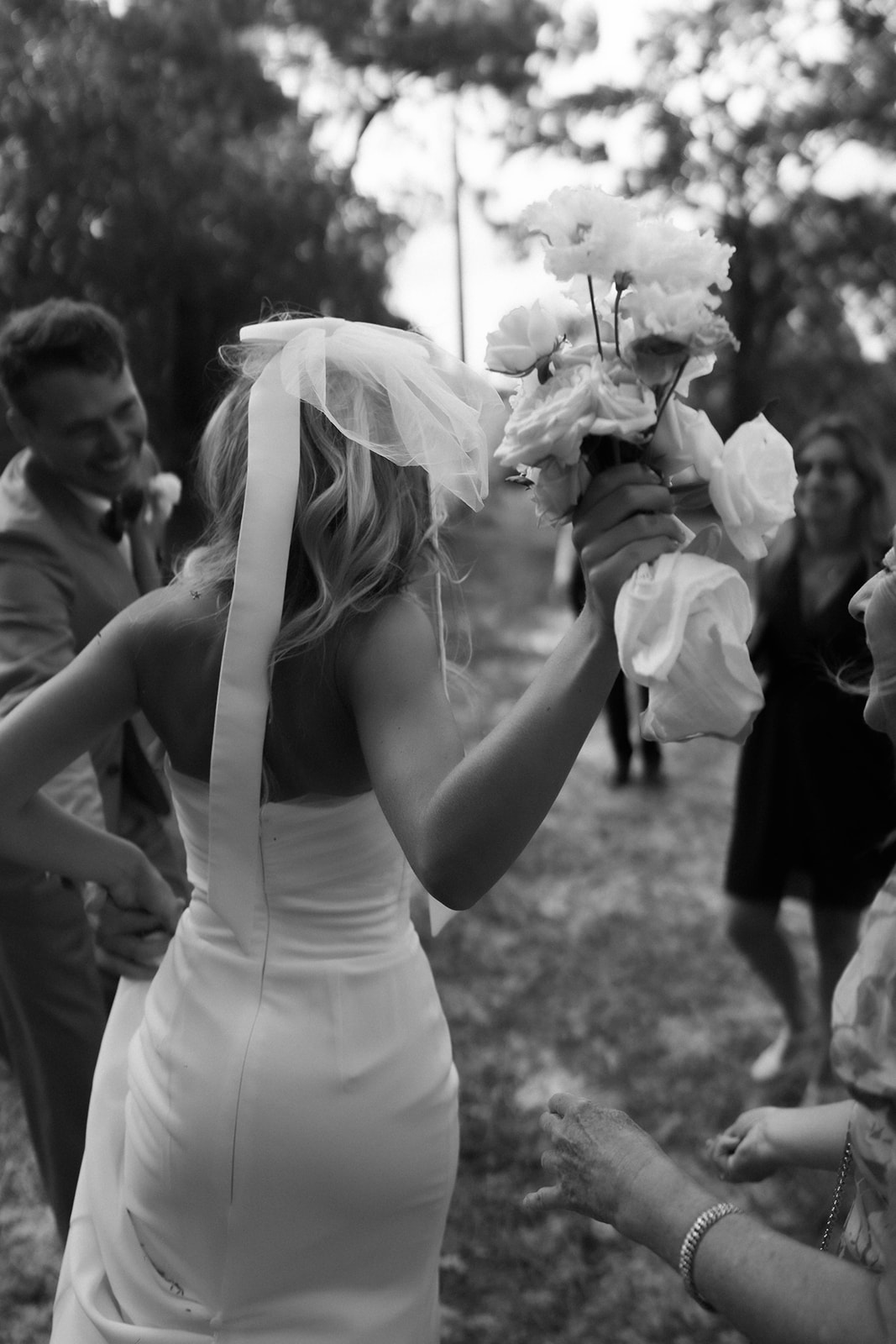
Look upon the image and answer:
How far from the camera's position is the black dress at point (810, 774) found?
11.9 feet

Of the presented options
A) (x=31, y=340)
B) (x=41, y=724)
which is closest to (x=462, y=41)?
(x=31, y=340)

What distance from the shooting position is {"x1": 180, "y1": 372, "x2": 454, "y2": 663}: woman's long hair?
5.27ft

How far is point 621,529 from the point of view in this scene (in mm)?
1308

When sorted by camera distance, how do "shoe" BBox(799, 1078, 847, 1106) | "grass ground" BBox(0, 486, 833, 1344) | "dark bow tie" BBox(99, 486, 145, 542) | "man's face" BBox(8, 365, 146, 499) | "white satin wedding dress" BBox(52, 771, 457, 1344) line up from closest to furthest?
"white satin wedding dress" BBox(52, 771, 457, 1344), "man's face" BBox(8, 365, 146, 499), "dark bow tie" BBox(99, 486, 145, 542), "grass ground" BBox(0, 486, 833, 1344), "shoe" BBox(799, 1078, 847, 1106)

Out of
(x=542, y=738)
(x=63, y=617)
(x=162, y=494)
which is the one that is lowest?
(x=63, y=617)

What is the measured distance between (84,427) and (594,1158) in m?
2.02

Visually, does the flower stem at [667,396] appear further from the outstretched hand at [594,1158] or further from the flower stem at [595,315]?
the outstretched hand at [594,1158]

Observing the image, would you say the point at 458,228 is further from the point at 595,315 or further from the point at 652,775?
the point at 595,315

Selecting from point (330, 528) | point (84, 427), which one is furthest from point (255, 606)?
point (84, 427)

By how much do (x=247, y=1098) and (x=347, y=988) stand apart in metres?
0.20

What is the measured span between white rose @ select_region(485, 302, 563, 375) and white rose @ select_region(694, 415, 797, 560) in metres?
0.22

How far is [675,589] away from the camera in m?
1.23

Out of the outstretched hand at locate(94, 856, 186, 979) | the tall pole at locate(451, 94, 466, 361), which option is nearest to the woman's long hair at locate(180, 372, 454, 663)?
the outstretched hand at locate(94, 856, 186, 979)

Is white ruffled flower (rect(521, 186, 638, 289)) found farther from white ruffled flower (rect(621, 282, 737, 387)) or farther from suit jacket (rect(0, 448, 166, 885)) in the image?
suit jacket (rect(0, 448, 166, 885))
